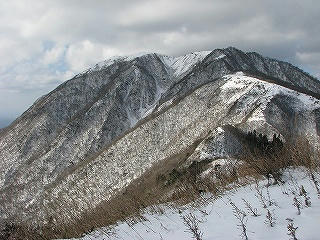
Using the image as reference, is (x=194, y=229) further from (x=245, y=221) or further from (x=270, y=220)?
(x=270, y=220)

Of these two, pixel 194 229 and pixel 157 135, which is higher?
pixel 157 135

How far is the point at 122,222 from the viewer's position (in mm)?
9055

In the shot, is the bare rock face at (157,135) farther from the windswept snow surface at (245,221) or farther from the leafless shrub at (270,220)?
the leafless shrub at (270,220)

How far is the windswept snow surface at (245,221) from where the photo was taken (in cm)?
589

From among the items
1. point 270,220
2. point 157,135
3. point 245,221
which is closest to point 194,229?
point 245,221

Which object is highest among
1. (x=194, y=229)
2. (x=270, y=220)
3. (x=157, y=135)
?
(x=157, y=135)

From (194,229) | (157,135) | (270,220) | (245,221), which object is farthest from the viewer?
(157,135)

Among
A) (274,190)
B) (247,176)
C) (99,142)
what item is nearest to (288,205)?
(274,190)

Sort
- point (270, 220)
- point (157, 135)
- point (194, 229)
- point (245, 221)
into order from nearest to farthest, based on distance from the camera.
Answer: point (270, 220) → point (194, 229) → point (245, 221) → point (157, 135)

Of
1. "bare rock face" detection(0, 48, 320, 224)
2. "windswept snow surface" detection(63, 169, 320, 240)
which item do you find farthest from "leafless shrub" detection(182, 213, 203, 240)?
"bare rock face" detection(0, 48, 320, 224)

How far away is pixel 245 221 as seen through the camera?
6625 millimetres

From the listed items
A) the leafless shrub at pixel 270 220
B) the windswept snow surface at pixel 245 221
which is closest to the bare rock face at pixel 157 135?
the windswept snow surface at pixel 245 221

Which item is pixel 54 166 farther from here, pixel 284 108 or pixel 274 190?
pixel 274 190

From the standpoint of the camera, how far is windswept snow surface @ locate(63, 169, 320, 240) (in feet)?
19.3
